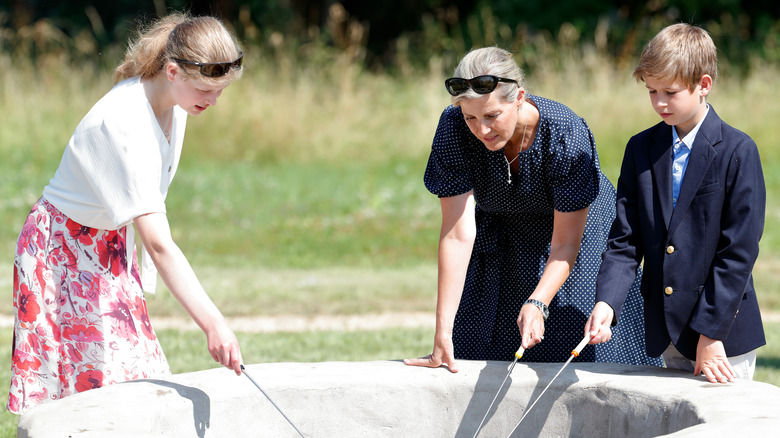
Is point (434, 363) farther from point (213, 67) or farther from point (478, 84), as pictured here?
point (213, 67)

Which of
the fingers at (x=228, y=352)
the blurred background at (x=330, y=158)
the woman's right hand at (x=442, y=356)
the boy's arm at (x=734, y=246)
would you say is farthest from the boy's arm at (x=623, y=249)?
the blurred background at (x=330, y=158)

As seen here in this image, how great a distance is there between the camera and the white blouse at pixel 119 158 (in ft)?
8.77

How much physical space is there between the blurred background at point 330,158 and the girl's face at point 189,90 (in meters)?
2.06

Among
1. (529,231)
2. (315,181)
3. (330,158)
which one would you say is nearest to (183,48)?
(529,231)

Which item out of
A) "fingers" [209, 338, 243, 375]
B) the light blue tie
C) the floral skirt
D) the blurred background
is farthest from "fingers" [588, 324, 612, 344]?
the blurred background

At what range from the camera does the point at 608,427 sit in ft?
9.53

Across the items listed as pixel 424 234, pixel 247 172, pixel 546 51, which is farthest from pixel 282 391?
pixel 546 51

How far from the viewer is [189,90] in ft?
9.29

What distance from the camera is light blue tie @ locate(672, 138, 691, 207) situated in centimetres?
285

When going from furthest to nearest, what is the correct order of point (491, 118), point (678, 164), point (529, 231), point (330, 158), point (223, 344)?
point (330, 158) < point (529, 231) < point (491, 118) < point (678, 164) < point (223, 344)

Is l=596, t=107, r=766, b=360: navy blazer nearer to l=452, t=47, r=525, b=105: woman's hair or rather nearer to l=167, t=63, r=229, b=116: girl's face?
l=452, t=47, r=525, b=105: woman's hair

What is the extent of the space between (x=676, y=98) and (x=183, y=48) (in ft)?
4.53

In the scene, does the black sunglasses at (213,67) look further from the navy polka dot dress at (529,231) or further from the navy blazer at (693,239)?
the navy blazer at (693,239)

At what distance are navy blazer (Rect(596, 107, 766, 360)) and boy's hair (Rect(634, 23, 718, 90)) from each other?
0.16m
